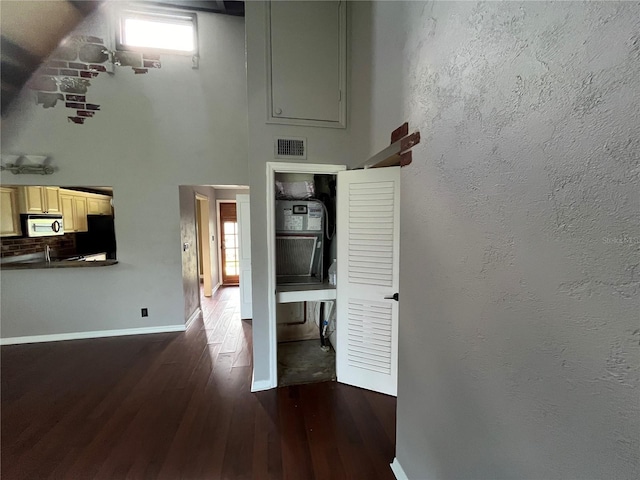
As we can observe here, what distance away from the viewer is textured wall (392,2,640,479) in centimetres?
56

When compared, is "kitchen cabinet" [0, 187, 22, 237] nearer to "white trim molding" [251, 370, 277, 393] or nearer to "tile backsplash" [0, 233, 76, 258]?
"tile backsplash" [0, 233, 76, 258]

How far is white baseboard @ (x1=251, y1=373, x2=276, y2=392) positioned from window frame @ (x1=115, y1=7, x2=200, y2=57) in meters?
3.94

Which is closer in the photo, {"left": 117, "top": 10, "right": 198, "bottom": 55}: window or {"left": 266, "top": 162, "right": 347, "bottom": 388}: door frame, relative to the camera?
{"left": 266, "top": 162, "right": 347, "bottom": 388}: door frame

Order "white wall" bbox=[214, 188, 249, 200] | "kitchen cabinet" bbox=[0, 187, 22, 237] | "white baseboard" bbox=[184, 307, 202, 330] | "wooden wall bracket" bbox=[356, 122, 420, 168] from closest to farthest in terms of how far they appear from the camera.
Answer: "wooden wall bracket" bbox=[356, 122, 420, 168] < "kitchen cabinet" bbox=[0, 187, 22, 237] < "white baseboard" bbox=[184, 307, 202, 330] < "white wall" bbox=[214, 188, 249, 200]

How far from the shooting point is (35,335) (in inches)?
132

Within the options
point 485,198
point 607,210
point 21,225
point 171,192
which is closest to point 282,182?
point 171,192

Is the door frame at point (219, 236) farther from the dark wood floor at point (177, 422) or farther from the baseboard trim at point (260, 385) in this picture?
the baseboard trim at point (260, 385)

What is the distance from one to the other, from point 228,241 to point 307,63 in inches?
194

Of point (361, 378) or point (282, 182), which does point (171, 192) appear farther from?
point (361, 378)

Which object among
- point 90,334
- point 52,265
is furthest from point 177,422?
point 52,265

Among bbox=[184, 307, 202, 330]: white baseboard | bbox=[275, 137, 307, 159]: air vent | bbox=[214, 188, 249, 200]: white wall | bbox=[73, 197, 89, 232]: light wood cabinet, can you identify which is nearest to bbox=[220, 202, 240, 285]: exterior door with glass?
bbox=[214, 188, 249, 200]: white wall

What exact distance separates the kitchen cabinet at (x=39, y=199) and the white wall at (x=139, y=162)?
7.8 inches

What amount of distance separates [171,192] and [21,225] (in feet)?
5.97

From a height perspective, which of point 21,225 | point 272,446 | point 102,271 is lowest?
point 272,446
